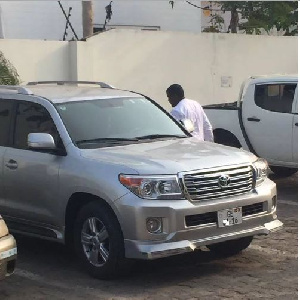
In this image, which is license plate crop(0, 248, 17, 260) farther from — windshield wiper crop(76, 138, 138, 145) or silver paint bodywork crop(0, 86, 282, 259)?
windshield wiper crop(76, 138, 138, 145)

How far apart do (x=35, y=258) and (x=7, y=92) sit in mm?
1845

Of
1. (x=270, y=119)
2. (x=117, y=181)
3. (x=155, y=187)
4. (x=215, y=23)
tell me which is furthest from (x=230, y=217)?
(x=215, y=23)

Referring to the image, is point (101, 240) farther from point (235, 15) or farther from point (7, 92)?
point (235, 15)

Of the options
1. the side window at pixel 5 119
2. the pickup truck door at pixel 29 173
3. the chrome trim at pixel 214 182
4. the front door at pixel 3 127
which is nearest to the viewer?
the chrome trim at pixel 214 182

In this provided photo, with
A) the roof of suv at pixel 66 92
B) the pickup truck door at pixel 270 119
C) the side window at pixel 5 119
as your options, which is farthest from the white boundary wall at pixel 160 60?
the side window at pixel 5 119

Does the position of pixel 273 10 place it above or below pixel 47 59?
above

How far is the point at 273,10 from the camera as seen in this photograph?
1914 cm

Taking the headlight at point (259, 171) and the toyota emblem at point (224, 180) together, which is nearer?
the toyota emblem at point (224, 180)

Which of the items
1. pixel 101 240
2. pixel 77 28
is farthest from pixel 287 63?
pixel 101 240

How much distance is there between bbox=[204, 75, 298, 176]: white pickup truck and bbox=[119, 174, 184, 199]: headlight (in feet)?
15.2

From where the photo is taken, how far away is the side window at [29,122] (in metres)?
7.31

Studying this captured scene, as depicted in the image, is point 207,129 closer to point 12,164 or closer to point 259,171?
point 259,171

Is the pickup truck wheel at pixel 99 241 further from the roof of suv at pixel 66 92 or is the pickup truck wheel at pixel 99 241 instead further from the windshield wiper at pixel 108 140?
the roof of suv at pixel 66 92

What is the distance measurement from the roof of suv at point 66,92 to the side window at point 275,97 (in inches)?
138
